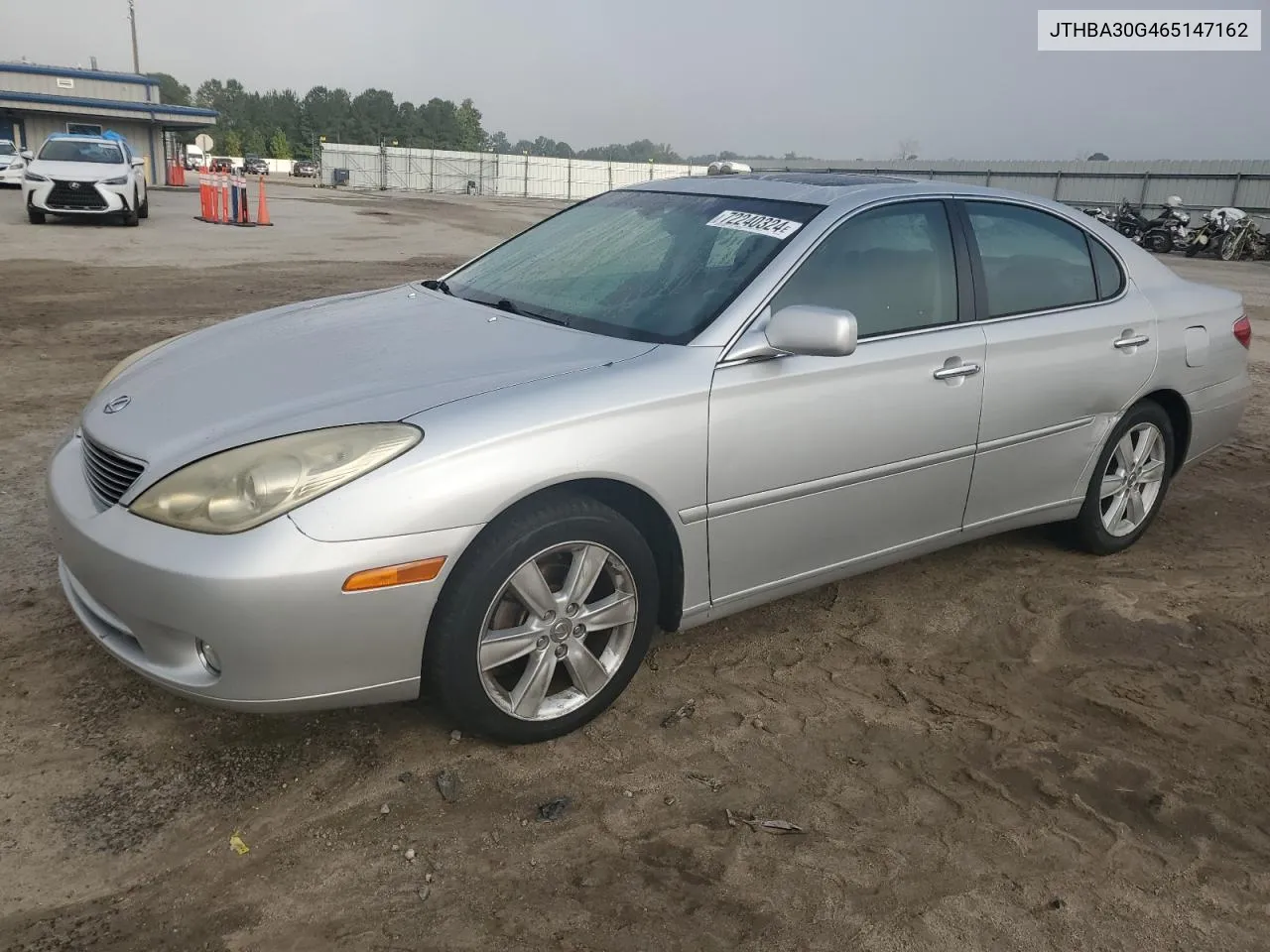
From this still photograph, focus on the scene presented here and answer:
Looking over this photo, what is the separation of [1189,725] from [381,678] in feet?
8.22

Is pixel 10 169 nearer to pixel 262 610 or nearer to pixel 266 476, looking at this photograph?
pixel 266 476

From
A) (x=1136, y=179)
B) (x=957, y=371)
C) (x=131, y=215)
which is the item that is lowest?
(x=131, y=215)

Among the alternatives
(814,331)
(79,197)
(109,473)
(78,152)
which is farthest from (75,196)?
(814,331)

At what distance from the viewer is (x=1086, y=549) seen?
14.9ft

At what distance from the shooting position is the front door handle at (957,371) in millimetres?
3529

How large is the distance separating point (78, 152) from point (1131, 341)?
65.9ft

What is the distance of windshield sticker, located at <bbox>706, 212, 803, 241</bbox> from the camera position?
→ 3.40 m

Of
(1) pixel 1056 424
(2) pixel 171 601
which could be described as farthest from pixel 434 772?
(1) pixel 1056 424

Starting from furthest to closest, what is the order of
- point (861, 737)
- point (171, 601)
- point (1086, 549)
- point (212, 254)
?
1. point (212, 254)
2. point (1086, 549)
3. point (861, 737)
4. point (171, 601)

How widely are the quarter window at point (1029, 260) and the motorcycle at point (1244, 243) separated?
25.5m

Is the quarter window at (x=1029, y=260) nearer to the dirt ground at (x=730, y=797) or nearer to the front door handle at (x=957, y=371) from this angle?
the front door handle at (x=957, y=371)

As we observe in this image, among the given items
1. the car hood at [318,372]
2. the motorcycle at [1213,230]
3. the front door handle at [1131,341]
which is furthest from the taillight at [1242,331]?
the motorcycle at [1213,230]

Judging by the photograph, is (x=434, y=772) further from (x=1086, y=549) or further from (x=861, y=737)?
(x=1086, y=549)

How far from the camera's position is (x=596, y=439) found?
272 cm
